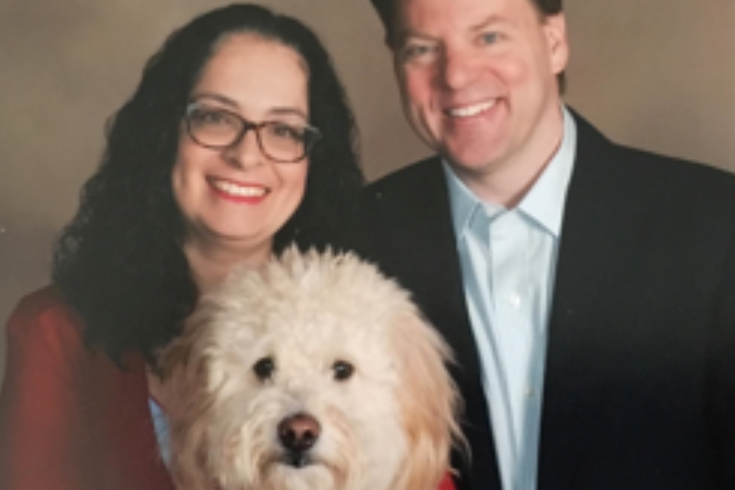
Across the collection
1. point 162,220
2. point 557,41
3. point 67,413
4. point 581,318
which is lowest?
point 67,413

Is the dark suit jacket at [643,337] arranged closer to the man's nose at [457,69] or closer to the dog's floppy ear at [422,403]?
the dog's floppy ear at [422,403]

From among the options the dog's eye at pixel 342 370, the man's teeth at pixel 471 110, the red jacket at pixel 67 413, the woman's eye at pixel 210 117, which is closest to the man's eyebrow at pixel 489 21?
the man's teeth at pixel 471 110

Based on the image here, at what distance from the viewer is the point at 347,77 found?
1.41 metres

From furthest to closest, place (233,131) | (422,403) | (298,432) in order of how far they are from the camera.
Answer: (233,131) < (422,403) < (298,432)

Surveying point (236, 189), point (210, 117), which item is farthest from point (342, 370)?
point (210, 117)

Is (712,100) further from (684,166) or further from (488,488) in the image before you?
(488,488)

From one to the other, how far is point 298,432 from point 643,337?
579mm

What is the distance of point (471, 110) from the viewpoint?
1.40 meters

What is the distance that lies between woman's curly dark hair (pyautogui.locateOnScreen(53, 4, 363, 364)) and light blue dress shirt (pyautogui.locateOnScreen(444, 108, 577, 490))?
0.22 meters

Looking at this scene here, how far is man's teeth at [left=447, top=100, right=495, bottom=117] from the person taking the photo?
139 cm

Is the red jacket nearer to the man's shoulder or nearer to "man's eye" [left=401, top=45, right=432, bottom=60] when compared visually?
the man's shoulder

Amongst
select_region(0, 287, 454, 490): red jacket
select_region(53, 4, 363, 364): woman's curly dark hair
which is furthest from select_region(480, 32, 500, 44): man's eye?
select_region(0, 287, 454, 490): red jacket

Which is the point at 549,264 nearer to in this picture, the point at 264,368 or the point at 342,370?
the point at 342,370

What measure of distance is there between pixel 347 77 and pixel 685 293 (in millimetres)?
641
